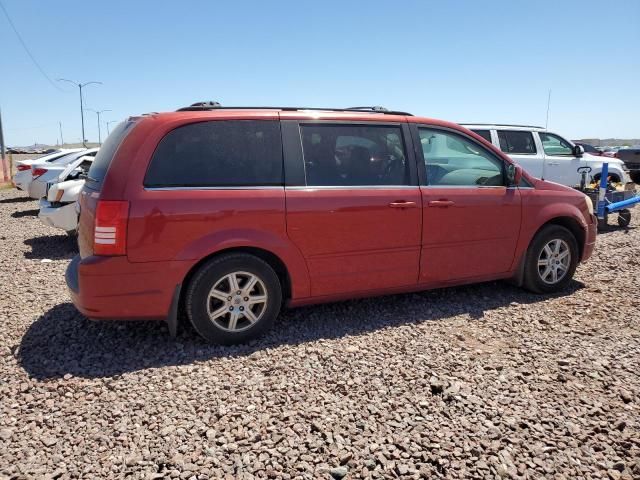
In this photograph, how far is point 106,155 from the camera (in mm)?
3947

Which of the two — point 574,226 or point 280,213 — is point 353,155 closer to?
point 280,213

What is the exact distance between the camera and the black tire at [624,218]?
9.49 metres

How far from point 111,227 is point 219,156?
3.17ft

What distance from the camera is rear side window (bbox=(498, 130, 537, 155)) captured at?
987 cm

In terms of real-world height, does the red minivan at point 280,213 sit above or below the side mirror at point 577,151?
below

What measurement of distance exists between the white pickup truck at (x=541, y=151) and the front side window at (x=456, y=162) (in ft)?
16.0

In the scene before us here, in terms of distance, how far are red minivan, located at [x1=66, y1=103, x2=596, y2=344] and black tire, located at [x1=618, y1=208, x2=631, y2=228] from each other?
223 inches

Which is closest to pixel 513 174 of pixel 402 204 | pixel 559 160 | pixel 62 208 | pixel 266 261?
pixel 402 204

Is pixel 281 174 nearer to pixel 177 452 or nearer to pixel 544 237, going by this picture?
pixel 177 452

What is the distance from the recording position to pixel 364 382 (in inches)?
133

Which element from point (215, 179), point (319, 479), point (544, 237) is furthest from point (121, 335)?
point (544, 237)

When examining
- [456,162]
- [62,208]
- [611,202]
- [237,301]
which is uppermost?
[456,162]

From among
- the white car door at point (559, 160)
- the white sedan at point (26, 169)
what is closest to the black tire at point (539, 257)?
the white car door at point (559, 160)

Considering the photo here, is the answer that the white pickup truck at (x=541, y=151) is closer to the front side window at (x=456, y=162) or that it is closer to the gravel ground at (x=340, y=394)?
the front side window at (x=456, y=162)
